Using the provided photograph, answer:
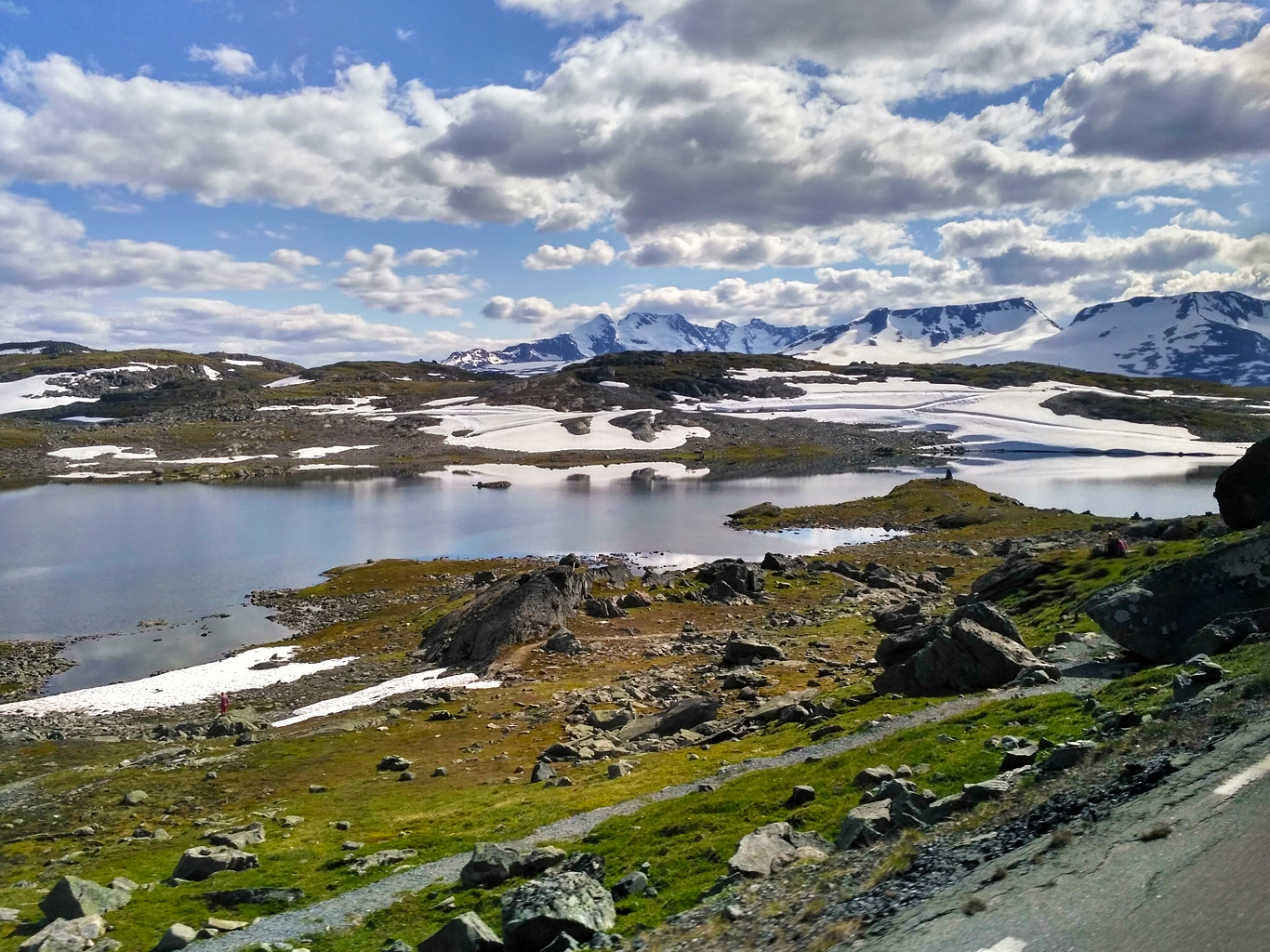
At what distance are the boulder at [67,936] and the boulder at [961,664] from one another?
22144 mm

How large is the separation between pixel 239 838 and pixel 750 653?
81.1 ft

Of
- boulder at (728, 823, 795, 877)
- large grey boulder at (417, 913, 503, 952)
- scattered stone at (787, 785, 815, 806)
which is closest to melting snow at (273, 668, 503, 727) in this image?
scattered stone at (787, 785, 815, 806)

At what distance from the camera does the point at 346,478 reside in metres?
170

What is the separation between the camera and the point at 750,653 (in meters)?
40.6

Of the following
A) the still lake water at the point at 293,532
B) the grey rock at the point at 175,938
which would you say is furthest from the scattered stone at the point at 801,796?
the still lake water at the point at 293,532

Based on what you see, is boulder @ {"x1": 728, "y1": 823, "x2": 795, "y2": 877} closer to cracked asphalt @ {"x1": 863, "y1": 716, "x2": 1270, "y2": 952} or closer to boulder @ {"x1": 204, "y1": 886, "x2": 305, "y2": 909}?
cracked asphalt @ {"x1": 863, "y1": 716, "x2": 1270, "y2": 952}

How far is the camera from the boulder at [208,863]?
800 inches

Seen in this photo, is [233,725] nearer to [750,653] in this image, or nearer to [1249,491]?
[750,653]

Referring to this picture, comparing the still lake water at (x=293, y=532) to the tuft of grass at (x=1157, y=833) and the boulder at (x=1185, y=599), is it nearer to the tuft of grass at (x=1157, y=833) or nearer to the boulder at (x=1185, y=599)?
the boulder at (x=1185, y=599)

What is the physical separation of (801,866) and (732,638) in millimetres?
30555

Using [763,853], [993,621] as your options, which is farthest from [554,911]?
[993,621]

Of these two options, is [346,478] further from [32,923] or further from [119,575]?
[32,923]

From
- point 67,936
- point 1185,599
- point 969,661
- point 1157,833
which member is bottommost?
point 67,936

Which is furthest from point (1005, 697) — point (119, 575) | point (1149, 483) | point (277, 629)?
point (1149, 483)
